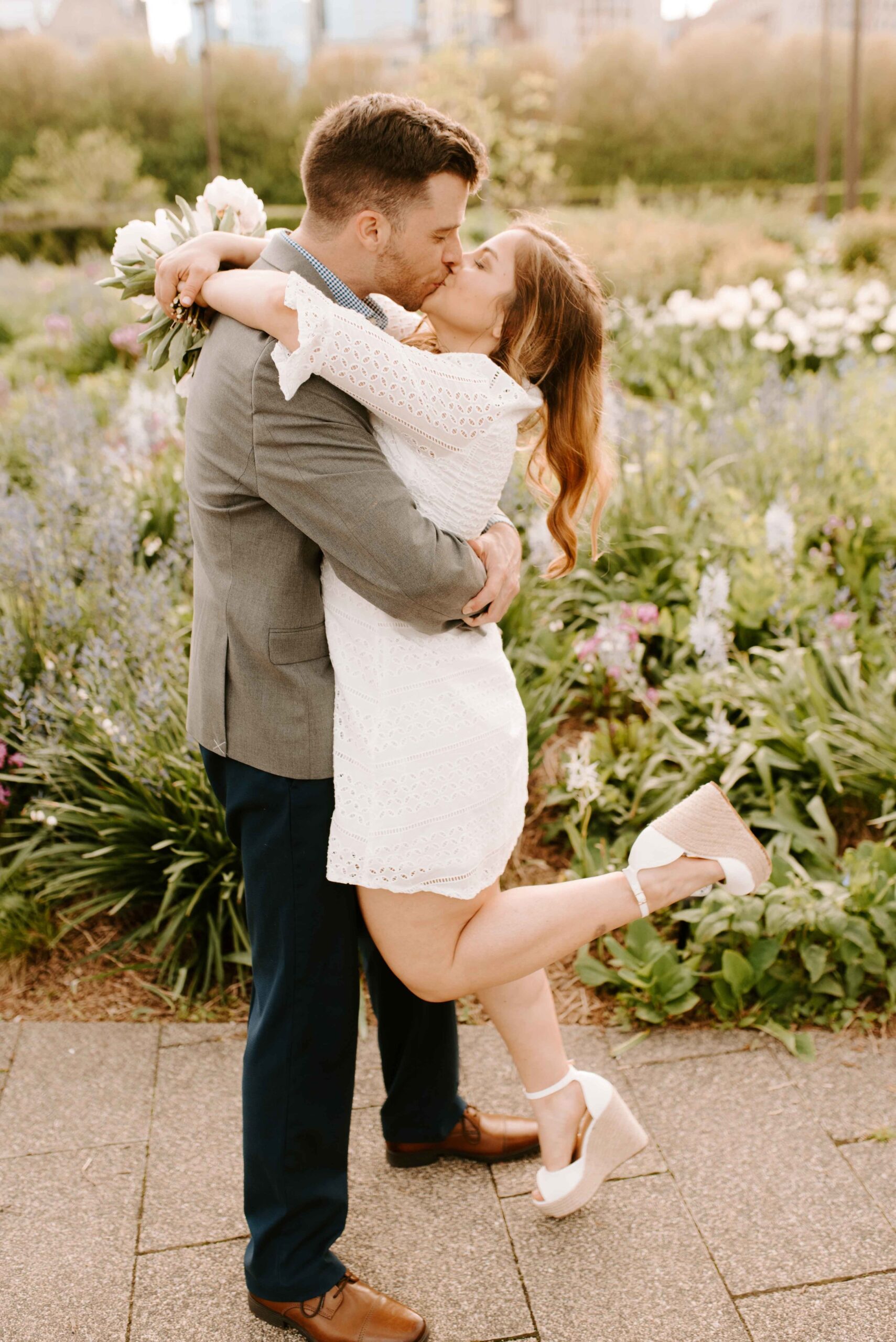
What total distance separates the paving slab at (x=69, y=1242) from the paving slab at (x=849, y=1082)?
1.50 metres

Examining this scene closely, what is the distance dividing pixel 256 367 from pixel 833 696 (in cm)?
239

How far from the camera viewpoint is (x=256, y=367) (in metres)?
1.54

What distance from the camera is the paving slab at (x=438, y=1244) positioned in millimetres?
1966

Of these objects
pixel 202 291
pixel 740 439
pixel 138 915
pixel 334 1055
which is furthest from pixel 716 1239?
pixel 740 439

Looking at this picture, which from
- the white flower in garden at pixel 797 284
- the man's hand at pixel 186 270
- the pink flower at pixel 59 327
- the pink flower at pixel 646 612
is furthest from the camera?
the pink flower at pixel 59 327

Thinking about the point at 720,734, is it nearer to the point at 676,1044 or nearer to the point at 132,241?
the point at 676,1044

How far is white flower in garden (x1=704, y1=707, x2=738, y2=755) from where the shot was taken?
3.04 meters

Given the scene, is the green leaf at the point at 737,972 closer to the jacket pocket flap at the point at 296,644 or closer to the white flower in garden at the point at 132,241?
the jacket pocket flap at the point at 296,644

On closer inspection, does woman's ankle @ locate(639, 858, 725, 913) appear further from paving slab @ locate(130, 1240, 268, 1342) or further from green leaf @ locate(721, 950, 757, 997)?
paving slab @ locate(130, 1240, 268, 1342)

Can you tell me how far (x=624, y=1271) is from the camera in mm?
2029

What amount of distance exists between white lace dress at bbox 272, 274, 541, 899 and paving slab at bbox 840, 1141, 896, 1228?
1139 mm

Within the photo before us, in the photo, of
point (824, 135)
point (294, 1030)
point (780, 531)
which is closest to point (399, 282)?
point (294, 1030)

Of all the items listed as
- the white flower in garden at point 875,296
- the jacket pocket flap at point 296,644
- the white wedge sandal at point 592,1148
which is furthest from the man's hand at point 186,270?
the white flower in garden at point 875,296

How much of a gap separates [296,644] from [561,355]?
0.71 m
